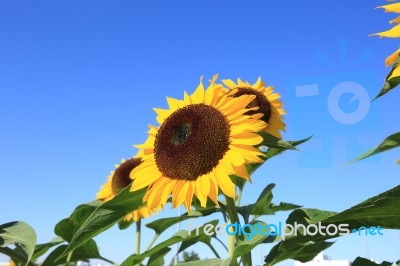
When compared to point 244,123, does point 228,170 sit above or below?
below

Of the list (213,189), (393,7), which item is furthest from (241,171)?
(393,7)

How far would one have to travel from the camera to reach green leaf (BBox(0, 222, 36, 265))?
6.62 feet

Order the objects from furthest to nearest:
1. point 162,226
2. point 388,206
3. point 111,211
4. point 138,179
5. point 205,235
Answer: point 162,226
point 205,235
point 138,179
point 111,211
point 388,206

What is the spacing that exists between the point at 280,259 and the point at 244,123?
53 centimetres

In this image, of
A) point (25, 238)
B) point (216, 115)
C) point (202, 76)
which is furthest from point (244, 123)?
point (25, 238)

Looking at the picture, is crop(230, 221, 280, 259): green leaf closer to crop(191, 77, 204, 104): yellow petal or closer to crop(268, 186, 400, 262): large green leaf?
crop(268, 186, 400, 262): large green leaf

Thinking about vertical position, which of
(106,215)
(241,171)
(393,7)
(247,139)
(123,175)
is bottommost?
(106,215)

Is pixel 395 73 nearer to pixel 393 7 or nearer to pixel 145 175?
pixel 393 7

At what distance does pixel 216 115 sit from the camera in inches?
84.9

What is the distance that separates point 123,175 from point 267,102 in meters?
1.27

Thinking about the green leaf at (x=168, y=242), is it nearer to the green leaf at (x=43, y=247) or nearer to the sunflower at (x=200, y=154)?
the sunflower at (x=200, y=154)

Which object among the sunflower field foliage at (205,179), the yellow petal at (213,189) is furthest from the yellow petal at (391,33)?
the yellow petal at (213,189)

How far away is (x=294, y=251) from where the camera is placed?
195cm

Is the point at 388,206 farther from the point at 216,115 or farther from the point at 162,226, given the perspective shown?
the point at 162,226
